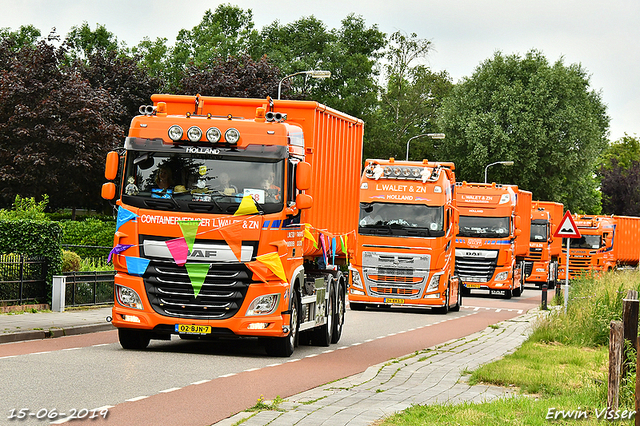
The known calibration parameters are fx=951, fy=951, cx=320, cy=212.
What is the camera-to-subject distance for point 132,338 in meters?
14.7

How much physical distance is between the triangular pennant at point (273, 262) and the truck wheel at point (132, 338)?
2353 mm

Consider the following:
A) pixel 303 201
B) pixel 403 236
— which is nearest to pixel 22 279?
pixel 303 201

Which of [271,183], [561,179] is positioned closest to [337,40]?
[561,179]

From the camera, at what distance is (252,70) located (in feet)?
160

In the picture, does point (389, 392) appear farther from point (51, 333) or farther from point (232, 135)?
point (51, 333)

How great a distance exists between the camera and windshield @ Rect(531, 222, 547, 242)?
45.5 m

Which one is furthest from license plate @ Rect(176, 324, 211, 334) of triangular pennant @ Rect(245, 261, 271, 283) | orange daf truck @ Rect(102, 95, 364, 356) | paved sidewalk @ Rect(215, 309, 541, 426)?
paved sidewalk @ Rect(215, 309, 541, 426)

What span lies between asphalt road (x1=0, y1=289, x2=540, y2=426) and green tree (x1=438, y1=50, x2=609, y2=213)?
1781 inches

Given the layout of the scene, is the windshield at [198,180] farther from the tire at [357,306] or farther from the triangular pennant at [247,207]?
the tire at [357,306]

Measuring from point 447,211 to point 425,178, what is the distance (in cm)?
116

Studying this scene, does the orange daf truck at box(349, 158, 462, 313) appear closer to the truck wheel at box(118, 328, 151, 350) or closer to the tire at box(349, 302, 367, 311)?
the tire at box(349, 302, 367, 311)

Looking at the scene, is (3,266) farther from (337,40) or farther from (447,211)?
(337,40)

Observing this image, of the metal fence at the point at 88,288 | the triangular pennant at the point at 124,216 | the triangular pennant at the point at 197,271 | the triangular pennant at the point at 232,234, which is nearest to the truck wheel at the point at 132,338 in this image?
the triangular pennant at the point at 197,271

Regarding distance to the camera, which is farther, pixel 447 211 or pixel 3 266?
pixel 447 211
